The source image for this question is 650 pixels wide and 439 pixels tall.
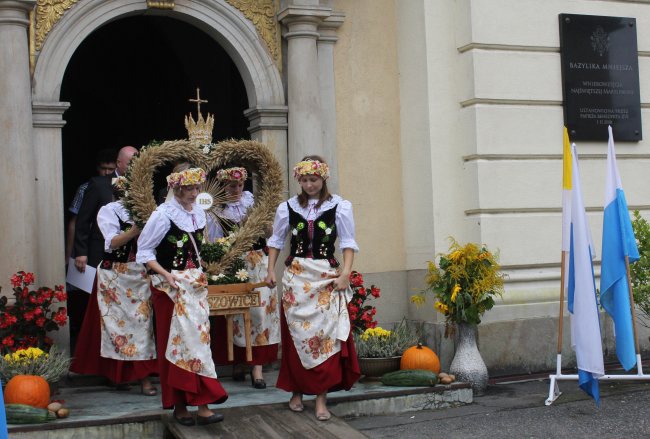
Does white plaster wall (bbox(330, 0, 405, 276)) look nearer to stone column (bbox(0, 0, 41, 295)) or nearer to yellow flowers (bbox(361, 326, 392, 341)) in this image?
yellow flowers (bbox(361, 326, 392, 341))

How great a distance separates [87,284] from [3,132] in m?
1.42

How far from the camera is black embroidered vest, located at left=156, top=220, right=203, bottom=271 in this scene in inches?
250

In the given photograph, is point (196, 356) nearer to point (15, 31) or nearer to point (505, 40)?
point (15, 31)

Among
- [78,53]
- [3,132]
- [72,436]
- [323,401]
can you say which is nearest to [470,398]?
[323,401]

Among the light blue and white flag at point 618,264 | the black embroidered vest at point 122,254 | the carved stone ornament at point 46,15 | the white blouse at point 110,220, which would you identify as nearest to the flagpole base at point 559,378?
the light blue and white flag at point 618,264

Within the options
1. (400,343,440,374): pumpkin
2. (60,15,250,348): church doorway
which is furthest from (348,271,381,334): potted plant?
(60,15,250,348): church doorway

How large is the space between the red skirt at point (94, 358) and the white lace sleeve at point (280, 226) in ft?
5.00

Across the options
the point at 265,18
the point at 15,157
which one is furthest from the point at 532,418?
the point at 15,157

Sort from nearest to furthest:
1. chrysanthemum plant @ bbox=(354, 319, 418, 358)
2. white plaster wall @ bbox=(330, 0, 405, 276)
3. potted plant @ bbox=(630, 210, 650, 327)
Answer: chrysanthemum plant @ bbox=(354, 319, 418, 358), potted plant @ bbox=(630, 210, 650, 327), white plaster wall @ bbox=(330, 0, 405, 276)

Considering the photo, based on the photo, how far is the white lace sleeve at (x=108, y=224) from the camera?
7398mm

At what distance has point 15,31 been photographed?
7.68 m

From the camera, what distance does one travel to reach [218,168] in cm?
Result: 746

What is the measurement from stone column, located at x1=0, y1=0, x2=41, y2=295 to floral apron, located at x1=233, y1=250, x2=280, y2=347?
5.56 ft

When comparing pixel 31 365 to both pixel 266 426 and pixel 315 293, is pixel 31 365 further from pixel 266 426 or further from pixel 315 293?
pixel 315 293
